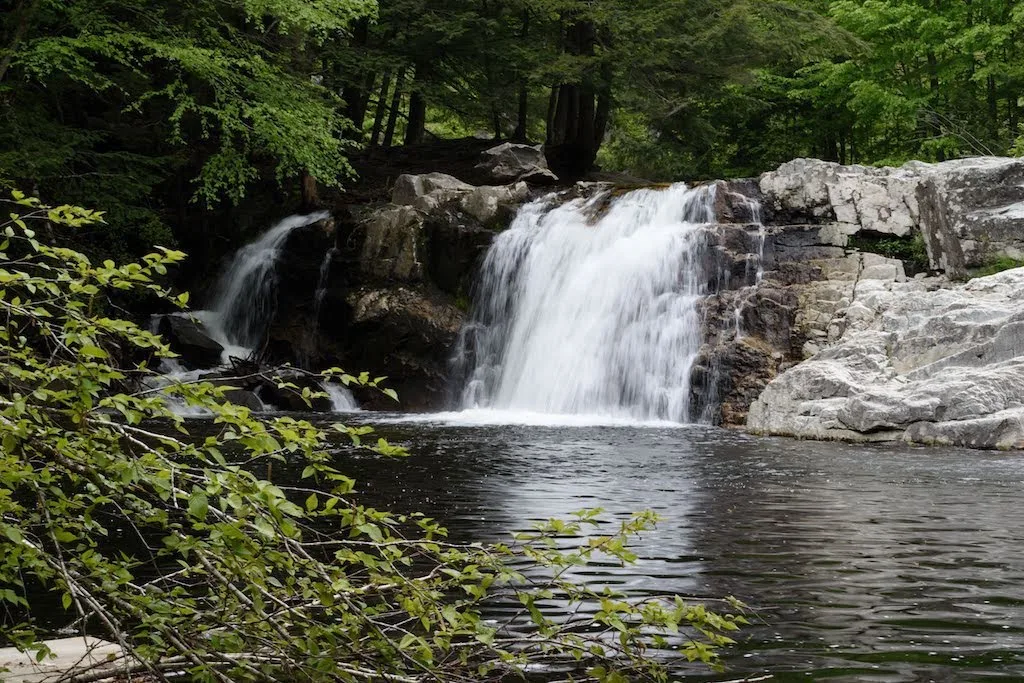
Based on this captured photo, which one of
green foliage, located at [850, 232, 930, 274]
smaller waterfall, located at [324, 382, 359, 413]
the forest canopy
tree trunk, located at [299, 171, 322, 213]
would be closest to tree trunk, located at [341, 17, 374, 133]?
the forest canopy

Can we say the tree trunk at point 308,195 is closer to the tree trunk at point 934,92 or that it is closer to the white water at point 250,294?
the white water at point 250,294

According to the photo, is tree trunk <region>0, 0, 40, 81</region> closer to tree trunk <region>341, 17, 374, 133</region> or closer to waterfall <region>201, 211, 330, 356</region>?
waterfall <region>201, 211, 330, 356</region>

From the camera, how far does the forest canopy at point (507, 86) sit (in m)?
18.6

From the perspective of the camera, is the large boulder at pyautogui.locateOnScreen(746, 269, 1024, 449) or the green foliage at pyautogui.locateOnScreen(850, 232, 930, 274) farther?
the green foliage at pyautogui.locateOnScreen(850, 232, 930, 274)

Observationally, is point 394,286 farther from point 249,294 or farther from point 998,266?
point 998,266

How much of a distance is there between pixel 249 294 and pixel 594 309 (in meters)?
8.83

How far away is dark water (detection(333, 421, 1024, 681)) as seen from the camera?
4867mm

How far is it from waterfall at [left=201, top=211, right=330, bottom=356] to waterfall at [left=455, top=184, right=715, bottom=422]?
5323 millimetres

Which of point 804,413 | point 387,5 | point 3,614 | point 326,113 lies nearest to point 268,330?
point 326,113

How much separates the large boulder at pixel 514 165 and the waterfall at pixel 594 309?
354 cm

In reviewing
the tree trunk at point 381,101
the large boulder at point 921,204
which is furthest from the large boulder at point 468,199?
the large boulder at point 921,204

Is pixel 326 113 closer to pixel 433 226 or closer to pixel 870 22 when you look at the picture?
pixel 433 226

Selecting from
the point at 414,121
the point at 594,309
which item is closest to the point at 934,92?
the point at 594,309

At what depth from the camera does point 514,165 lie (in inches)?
1045
